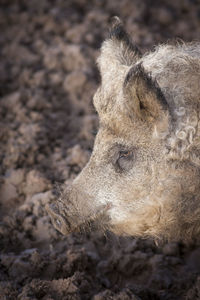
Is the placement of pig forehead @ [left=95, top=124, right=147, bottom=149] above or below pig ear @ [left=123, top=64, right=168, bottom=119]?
below

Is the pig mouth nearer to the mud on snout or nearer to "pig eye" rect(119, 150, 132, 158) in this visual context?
the mud on snout

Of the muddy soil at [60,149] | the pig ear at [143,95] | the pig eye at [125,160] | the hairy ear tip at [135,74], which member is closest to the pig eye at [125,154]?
the pig eye at [125,160]

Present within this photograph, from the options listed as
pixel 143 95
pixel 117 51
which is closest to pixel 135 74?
pixel 143 95

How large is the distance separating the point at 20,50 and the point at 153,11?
253 centimetres

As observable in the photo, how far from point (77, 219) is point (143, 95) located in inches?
39.0

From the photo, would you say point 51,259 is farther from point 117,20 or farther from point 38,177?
point 117,20

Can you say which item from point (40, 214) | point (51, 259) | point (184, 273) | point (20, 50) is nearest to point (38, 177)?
point (40, 214)

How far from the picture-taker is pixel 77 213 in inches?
102

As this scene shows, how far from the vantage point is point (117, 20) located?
2.96 metres

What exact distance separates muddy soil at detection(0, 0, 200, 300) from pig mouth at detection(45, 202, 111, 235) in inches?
18.7

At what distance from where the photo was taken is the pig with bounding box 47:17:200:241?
230cm

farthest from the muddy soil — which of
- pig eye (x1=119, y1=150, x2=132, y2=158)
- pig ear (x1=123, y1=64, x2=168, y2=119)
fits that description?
pig ear (x1=123, y1=64, x2=168, y2=119)

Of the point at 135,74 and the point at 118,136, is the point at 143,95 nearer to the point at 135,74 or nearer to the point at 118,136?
the point at 135,74

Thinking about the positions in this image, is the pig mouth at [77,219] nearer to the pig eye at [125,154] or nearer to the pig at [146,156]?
the pig at [146,156]
